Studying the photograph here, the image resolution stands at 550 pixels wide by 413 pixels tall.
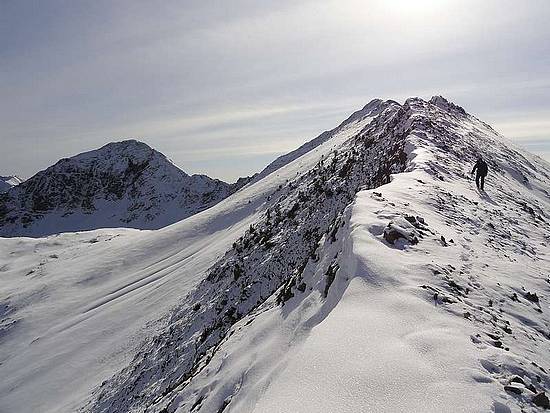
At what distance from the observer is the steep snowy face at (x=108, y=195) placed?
338ft

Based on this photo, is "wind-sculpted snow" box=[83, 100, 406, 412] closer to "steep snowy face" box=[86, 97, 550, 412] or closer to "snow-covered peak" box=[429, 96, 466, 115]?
"steep snowy face" box=[86, 97, 550, 412]

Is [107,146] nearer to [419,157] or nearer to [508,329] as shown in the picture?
[419,157]

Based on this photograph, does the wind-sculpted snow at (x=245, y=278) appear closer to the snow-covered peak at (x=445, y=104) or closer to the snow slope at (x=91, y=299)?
the snow slope at (x=91, y=299)

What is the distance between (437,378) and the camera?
492cm

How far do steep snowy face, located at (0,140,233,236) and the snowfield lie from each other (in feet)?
225

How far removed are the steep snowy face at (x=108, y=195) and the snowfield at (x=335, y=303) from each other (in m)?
68.7

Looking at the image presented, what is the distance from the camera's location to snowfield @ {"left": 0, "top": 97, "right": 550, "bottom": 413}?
214 inches

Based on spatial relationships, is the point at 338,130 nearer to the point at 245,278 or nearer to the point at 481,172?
the point at 245,278

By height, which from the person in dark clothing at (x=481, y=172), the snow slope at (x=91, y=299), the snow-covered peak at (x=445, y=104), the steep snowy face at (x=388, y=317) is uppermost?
the snow-covered peak at (x=445, y=104)

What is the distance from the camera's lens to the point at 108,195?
113812mm

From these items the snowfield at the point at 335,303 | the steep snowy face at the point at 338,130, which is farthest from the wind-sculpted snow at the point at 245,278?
the steep snowy face at the point at 338,130

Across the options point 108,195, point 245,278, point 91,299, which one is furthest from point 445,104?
point 108,195

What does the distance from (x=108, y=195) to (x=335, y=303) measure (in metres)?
118

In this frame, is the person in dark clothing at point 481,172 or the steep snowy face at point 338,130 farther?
the steep snowy face at point 338,130
